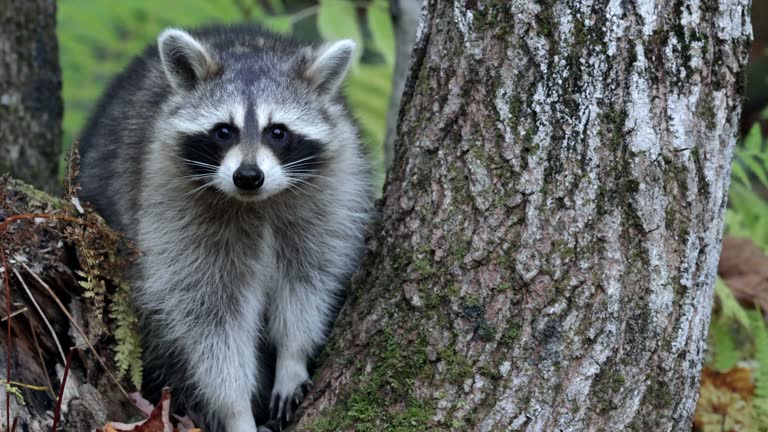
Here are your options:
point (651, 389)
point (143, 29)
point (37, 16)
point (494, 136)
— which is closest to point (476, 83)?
point (494, 136)

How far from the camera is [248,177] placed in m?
3.11

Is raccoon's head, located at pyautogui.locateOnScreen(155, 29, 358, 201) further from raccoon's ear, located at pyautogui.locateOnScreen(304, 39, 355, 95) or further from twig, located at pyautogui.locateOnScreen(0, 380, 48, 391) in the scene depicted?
twig, located at pyautogui.locateOnScreen(0, 380, 48, 391)

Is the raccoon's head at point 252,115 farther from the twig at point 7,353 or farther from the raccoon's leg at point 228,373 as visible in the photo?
the twig at point 7,353

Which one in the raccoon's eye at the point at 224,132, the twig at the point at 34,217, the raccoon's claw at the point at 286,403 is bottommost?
the raccoon's claw at the point at 286,403

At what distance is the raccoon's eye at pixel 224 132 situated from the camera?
332cm

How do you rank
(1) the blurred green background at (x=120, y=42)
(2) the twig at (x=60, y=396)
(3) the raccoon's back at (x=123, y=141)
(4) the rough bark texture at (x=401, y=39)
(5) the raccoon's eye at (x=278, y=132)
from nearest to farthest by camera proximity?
(2) the twig at (x=60, y=396) → (5) the raccoon's eye at (x=278, y=132) → (3) the raccoon's back at (x=123, y=141) → (4) the rough bark texture at (x=401, y=39) → (1) the blurred green background at (x=120, y=42)

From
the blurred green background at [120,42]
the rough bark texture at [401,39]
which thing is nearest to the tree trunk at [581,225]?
the rough bark texture at [401,39]

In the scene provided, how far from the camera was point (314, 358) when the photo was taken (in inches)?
143

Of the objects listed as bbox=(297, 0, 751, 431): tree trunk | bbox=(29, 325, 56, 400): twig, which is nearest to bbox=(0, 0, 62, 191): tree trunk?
bbox=(29, 325, 56, 400): twig

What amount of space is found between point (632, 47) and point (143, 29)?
206 inches

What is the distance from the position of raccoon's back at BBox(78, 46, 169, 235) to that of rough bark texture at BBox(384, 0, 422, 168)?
4.72 ft

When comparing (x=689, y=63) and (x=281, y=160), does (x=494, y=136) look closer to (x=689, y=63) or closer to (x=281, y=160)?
(x=689, y=63)

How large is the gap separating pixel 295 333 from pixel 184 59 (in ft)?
3.95

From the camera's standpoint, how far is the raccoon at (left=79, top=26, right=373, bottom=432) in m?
3.42
